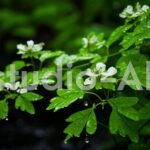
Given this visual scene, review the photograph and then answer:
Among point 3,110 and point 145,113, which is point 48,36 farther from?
point 145,113

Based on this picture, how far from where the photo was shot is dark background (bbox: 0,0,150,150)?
4711mm

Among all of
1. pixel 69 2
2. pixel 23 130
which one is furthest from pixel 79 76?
pixel 69 2

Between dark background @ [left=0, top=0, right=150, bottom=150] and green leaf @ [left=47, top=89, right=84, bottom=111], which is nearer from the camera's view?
green leaf @ [left=47, top=89, right=84, bottom=111]

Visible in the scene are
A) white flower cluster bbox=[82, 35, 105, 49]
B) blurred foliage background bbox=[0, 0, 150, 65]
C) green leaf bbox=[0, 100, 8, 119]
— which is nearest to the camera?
green leaf bbox=[0, 100, 8, 119]

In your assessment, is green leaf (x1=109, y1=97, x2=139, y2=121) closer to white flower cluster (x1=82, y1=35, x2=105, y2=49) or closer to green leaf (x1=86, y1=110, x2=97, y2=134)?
green leaf (x1=86, y1=110, x2=97, y2=134)

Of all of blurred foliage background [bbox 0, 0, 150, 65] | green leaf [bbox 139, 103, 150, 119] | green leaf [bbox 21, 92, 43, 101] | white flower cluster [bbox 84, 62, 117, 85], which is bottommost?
green leaf [bbox 139, 103, 150, 119]

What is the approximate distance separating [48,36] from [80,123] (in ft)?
19.0

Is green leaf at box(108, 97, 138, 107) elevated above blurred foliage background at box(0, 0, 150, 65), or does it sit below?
below

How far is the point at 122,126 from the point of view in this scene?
1.84m

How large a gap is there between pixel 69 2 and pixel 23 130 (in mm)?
3108

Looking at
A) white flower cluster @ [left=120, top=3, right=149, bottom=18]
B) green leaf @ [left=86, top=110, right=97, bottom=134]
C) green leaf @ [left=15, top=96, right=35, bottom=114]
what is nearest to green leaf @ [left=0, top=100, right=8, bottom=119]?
green leaf @ [left=15, top=96, right=35, bottom=114]

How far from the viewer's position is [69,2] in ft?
23.9

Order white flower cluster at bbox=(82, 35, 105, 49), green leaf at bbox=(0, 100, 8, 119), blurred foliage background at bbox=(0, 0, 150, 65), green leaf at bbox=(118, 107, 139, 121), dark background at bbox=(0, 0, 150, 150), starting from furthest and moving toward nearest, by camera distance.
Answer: blurred foliage background at bbox=(0, 0, 150, 65)
dark background at bbox=(0, 0, 150, 150)
white flower cluster at bbox=(82, 35, 105, 49)
green leaf at bbox=(0, 100, 8, 119)
green leaf at bbox=(118, 107, 139, 121)

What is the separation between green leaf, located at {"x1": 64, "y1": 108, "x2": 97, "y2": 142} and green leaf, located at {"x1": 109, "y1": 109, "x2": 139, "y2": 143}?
82 millimetres
